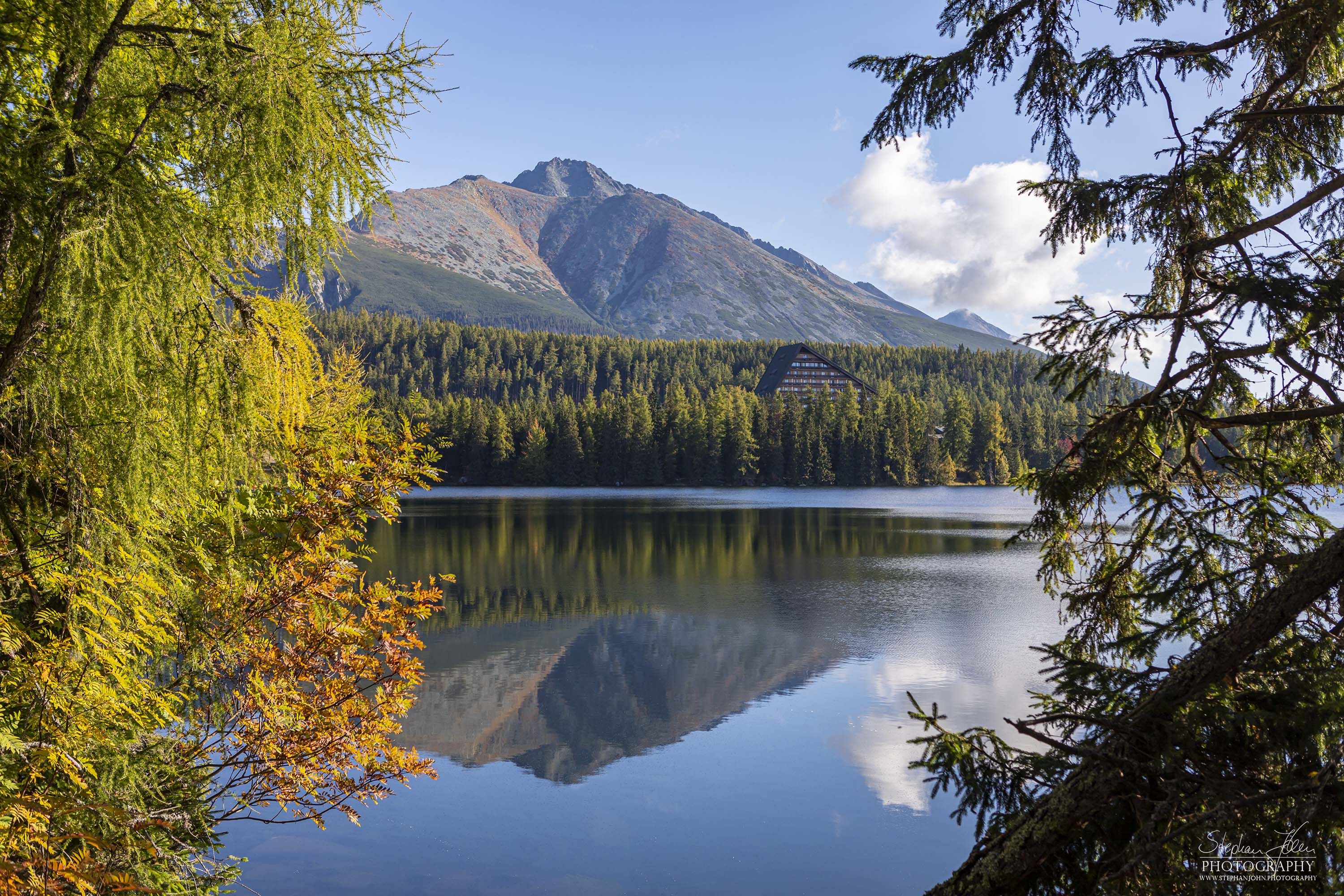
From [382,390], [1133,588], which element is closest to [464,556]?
[1133,588]

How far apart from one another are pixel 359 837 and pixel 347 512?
5.82 metres

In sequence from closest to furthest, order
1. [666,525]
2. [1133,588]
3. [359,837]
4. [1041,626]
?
1. [1133,588]
2. [359,837]
3. [1041,626]
4. [666,525]

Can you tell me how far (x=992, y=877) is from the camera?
3760 millimetres

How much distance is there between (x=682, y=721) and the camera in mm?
15141

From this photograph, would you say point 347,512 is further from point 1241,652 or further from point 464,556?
point 464,556

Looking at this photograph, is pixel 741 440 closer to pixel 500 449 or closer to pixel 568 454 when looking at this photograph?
pixel 568 454

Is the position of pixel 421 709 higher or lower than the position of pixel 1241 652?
lower

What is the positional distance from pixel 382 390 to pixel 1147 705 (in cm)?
14312

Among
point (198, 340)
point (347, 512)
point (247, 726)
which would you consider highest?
point (198, 340)

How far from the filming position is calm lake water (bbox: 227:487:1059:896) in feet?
31.4

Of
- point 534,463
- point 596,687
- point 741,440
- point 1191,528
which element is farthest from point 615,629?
point 534,463

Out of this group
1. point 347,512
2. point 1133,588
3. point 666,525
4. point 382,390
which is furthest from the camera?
point 382,390

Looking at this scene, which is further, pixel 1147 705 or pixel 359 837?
pixel 359 837

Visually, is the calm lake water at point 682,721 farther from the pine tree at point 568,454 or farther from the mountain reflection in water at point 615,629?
the pine tree at point 568,454
